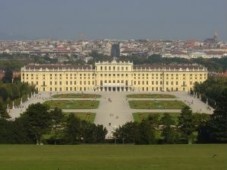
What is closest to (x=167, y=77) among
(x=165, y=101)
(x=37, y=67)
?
(x=37, y=67)

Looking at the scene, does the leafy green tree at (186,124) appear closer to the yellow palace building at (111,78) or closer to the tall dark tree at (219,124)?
the tall dark tree at (219,124)

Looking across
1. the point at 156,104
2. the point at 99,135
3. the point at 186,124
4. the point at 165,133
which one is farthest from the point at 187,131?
the point at 156,104

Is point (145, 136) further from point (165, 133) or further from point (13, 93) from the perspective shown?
point (13, 93)

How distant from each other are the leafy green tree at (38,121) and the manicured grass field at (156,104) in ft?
49.4

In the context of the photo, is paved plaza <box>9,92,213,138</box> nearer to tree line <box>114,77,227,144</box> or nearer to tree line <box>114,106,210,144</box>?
tree line <box>114,106,210,144</box>

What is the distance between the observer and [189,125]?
18703 millimetres

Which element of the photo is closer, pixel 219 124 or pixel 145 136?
pixel 219 124

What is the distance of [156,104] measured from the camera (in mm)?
35812

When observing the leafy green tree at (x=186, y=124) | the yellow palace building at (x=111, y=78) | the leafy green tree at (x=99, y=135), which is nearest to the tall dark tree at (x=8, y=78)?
the yellow palace building at (x=111, y=78)

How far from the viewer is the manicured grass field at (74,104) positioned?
3412 centimetres

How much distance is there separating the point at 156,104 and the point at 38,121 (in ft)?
57.9
